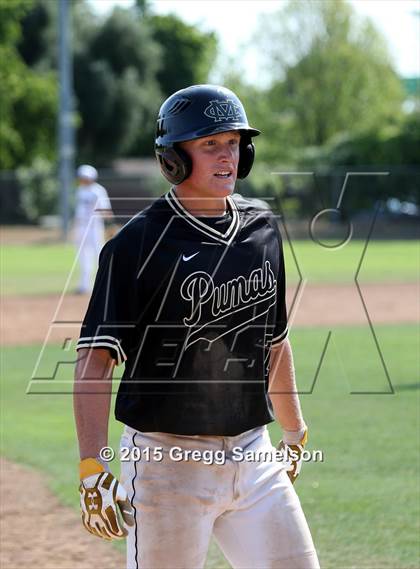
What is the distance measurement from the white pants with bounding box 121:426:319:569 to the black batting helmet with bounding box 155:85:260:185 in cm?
93

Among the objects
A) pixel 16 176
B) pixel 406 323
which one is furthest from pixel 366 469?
pixel 16 176

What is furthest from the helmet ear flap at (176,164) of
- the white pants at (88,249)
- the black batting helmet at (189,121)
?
the white pants at (88,249)

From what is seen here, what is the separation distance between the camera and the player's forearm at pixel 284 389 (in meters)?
3.89

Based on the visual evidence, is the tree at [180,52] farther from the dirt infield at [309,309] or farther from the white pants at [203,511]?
the white pants at [203,511]

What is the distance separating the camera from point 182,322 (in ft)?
11.5

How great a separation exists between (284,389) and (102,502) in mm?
917

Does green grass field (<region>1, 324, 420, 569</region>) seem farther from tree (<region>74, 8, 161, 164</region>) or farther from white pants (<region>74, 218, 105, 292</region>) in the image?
tree (<region>74, 8, 161, 164</region>)

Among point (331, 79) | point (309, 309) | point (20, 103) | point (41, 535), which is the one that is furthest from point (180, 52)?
point (41, 535)

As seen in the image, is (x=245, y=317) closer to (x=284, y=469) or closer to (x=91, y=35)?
(x=284, y=469)

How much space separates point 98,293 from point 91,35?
60.4 m

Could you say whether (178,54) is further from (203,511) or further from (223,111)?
(203,511)

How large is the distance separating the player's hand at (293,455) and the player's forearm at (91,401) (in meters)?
0.77

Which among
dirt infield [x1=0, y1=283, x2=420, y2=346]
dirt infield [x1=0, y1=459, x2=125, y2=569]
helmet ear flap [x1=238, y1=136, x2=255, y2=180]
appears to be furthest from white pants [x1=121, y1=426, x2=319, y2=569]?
dirt infield [x1=0, y1=283, x2=420, y2=346]

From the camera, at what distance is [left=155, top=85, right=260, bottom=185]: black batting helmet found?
141 inches
